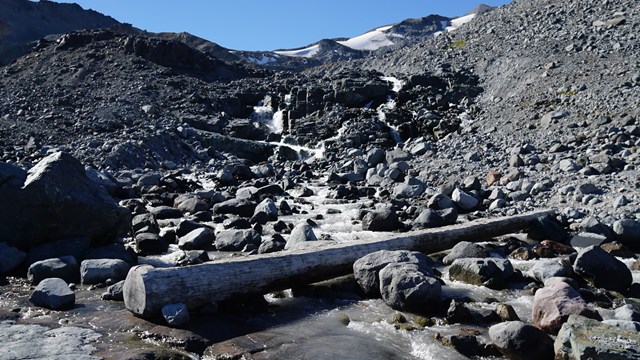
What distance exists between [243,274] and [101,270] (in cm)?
247

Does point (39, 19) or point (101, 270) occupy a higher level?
point (39, 19)

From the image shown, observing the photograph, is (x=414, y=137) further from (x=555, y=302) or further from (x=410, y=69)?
(x=555, y=302)

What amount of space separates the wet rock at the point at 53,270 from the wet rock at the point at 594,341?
21.7 feet

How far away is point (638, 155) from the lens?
12266 mm

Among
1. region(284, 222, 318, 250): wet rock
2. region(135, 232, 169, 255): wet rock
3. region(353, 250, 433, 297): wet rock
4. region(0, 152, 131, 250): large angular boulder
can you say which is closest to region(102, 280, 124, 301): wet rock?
region(0, 152, 131, 250): large angular boulder

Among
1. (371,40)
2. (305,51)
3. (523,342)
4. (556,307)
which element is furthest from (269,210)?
(371,40)

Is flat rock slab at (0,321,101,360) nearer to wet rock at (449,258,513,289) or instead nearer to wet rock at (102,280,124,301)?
wet rock at (102,280,124,301)

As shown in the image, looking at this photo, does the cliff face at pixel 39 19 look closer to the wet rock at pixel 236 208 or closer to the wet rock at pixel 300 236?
the wet rock at pixel 236 208

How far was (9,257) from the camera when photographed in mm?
7766

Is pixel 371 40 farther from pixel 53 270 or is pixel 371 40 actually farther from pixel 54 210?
pixel 53 270

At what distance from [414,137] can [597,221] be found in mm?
16510

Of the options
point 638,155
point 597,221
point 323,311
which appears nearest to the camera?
point 323,311

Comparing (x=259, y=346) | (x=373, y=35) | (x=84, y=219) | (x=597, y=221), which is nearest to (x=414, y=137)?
(x=597, y=221)

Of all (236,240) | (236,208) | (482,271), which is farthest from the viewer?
(236,208)
